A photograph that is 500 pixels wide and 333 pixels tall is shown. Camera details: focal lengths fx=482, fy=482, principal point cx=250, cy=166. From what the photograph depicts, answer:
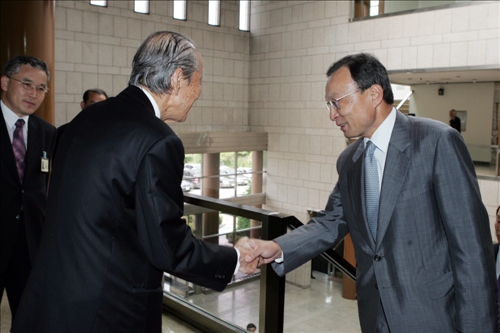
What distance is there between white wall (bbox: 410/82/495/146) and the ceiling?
40cm

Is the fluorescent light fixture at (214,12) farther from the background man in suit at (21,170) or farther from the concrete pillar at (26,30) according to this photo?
the background man in suit at (21,170)

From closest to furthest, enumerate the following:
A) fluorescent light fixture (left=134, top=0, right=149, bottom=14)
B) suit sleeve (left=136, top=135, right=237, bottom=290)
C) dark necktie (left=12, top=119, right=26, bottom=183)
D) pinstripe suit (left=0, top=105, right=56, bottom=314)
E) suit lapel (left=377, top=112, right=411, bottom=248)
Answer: suit sleeve (left=136, top=135, right=237, bottom=290) < suit lapel (left=377, top=112, right=411, bottom=248) < pinstripe suit (left=0, top=105, right=56, bottom=314) < dark necktie (left=12, top=119, right=26, bottom=183) < fluorescent light fixture (left=134, top=0, right=149, bottom=14)

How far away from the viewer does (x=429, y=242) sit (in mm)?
1926

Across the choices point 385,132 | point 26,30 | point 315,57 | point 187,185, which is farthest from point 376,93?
point 187,185

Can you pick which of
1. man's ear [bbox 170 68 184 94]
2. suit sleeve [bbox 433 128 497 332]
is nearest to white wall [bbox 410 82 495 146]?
suit sleeve [bbox 433 128 497 332]

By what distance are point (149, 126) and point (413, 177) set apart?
3.47 feet

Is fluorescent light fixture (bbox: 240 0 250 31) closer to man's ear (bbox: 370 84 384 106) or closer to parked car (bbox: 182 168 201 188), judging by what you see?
parked car (bbox: 182 168 201 188)

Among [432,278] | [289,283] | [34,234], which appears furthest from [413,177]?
[34,234]

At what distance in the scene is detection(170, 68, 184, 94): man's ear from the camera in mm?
1863

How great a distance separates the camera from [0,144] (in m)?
3.02

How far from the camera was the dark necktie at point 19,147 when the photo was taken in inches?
123

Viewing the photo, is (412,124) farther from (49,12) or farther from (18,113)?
(49,12)

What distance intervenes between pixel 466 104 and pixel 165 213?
49.8 feet

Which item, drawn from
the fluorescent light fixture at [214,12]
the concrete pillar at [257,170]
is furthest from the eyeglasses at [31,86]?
the concrete pillar at [257,170]
